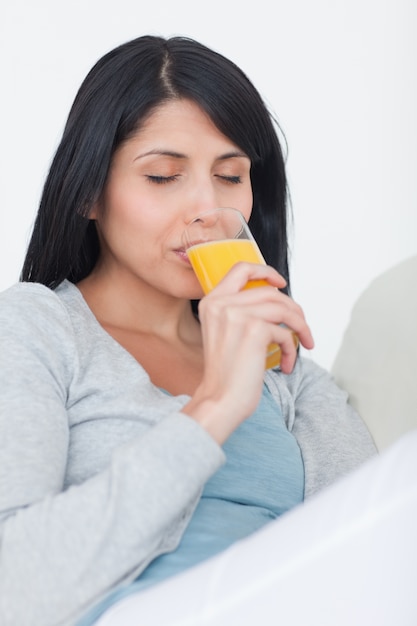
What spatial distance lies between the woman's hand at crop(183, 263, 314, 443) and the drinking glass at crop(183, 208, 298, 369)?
13 cm

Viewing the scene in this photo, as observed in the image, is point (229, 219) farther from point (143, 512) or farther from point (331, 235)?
point (331, 235)

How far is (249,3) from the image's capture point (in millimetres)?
3221

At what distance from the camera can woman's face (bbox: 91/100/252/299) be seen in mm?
1661

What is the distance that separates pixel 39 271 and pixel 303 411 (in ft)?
1.97

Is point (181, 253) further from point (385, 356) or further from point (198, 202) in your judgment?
point (385, 356)

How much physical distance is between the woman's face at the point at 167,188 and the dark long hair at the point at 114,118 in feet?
0.09

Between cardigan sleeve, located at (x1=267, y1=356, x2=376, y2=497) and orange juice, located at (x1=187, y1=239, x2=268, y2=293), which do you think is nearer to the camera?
orange juice, located at (x1=187, y1=239, x2=268, y2=293)

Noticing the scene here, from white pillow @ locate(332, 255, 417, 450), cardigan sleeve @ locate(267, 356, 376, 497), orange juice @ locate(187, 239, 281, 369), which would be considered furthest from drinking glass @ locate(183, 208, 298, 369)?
white pillow @ locate(332, 255, 417, 450)

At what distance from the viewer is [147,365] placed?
1754 mm

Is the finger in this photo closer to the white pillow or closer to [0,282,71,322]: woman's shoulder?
[0,282,71,322]: woman's shoulder

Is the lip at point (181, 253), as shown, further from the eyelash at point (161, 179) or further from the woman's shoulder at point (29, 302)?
the woman's shoulder at point (29, 302)

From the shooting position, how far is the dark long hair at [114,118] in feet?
5.60

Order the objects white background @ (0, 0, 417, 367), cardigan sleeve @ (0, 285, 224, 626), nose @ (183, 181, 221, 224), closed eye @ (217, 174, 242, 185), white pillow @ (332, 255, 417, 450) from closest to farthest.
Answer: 1. cardigan sleeve @ (0, 285, 224, 626)
2. nose @ (183, 181, 221, 224)
3. closed eye @ (217, 174, 242, 185)
4. white pillow @ (332, 255, 417, 450)
5. white background @ (0, 0, 417, 367)

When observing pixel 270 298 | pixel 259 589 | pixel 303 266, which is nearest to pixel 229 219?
pixel 270 298
